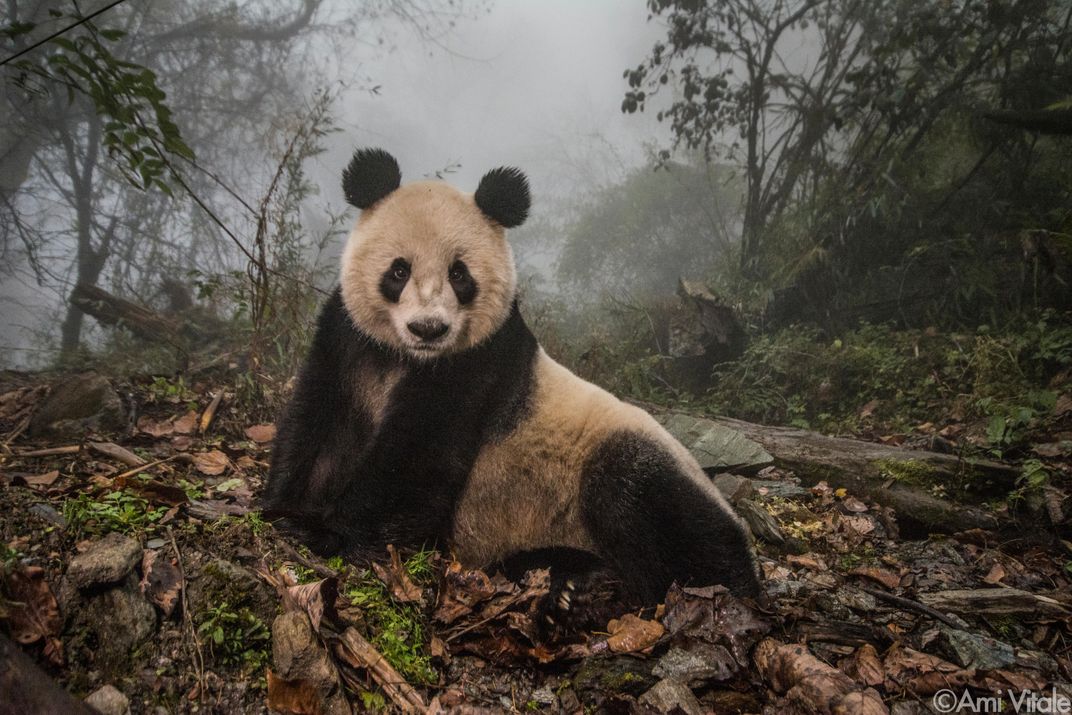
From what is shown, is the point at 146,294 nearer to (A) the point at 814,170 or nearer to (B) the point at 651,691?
(B) the point at 651,691

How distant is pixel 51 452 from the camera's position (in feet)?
7.03

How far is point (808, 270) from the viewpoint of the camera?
7.44m

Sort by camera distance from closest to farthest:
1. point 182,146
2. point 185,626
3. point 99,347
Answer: point 185,626
point 182,146
point 99,347

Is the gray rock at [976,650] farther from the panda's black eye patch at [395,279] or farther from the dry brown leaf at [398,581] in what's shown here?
the panda's black eye patch at [395,279]

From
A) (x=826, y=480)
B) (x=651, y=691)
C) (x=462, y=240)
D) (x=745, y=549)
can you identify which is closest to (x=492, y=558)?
(x=651, y=691)

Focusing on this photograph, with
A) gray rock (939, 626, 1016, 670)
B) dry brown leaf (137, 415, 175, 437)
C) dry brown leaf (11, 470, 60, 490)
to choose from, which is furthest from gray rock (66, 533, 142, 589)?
gray rock (939, 626, 1016, 670)

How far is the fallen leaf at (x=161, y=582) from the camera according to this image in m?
1.35

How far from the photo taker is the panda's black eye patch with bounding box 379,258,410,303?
2.19m

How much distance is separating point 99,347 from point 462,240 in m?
6.58

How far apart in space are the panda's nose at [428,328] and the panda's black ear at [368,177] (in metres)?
0.75

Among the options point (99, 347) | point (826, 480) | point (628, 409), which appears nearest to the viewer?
point (628, 409)

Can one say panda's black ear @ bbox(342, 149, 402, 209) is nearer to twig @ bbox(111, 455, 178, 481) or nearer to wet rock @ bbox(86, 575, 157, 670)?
twig @ bbox(111, 455, 178, 481)

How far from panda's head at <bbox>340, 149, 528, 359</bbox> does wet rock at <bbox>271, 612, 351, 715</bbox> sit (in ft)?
3.58

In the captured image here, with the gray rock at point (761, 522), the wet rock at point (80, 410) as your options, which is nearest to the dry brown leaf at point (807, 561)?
the gray rock at point (761, 522)
